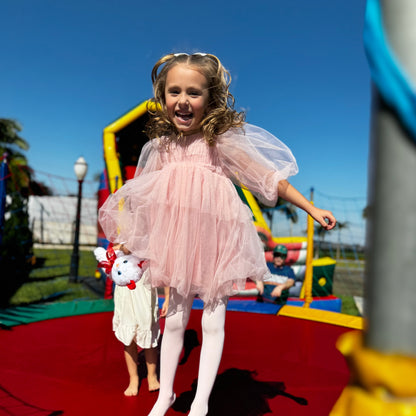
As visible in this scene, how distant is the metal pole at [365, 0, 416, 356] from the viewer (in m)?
0.44

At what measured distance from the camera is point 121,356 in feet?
7.94

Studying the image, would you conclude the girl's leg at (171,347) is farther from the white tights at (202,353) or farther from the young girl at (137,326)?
the young girl at (137,326)

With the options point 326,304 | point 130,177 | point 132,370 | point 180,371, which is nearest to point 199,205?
point 132,370

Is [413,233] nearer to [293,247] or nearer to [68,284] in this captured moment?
[293,247]

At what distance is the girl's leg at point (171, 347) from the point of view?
1.44 m

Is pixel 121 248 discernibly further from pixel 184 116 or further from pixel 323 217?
pixel 323 217

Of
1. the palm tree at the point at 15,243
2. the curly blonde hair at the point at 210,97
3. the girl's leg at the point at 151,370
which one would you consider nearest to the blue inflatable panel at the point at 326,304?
the girl's leg at the point at 151,370

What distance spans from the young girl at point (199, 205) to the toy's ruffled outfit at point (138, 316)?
0.52 metres

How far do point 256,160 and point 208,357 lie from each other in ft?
2.37

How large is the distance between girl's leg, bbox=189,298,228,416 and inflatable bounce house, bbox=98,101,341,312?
3191 mm

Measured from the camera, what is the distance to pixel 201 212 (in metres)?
1.45

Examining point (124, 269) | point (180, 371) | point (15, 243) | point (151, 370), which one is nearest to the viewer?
point (124, 269)

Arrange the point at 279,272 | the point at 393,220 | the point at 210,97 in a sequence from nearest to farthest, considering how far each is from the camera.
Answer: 1. the point at 393,220
2. the point at 210,97
3. the point at 279,272

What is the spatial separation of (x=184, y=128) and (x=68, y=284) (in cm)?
708
